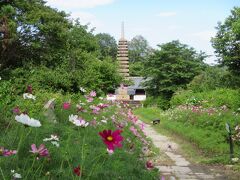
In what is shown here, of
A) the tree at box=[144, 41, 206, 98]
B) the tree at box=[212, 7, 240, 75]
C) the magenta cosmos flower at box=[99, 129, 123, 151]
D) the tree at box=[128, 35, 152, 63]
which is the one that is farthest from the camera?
the tree at box=[128, 35, 152, 63]

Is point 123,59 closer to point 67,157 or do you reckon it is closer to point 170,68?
point 170,68

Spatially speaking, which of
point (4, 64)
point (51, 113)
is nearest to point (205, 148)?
point (51, 113)

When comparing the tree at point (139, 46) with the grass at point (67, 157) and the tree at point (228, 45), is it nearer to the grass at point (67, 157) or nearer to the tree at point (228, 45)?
the tree at point (228, 45)

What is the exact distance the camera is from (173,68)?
32500mm

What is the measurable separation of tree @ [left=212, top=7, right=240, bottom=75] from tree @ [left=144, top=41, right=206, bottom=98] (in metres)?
5.25

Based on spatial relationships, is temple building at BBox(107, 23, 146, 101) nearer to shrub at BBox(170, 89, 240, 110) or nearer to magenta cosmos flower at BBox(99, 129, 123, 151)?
shrub at BBox(170, 89, 240, 110)

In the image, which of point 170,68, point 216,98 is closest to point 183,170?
point 216,98

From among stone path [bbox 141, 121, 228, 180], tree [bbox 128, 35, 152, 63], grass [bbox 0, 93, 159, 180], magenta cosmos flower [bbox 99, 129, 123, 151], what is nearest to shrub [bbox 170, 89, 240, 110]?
stone path [bbox 141, 121, 228, 180]

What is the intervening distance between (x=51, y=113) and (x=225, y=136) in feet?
16.1

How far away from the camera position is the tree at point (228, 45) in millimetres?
26172

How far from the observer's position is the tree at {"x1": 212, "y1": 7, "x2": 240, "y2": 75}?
26.2 m

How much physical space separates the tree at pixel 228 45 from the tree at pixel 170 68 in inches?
207

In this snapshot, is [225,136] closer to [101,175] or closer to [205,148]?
[205,148]

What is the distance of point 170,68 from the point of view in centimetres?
3297
